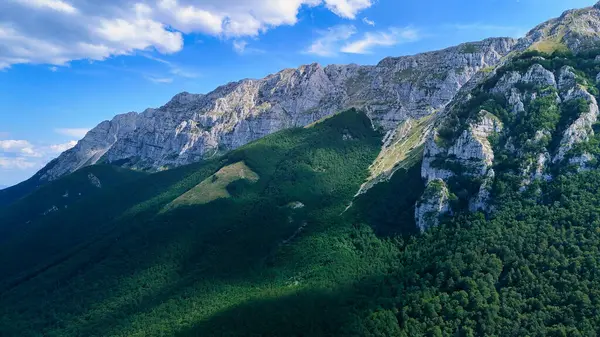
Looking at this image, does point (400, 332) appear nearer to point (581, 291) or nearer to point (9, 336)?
point (581, 291)

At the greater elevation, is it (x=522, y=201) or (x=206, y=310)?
(x=522, y=201)

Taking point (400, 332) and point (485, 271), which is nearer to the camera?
point (400, 332)

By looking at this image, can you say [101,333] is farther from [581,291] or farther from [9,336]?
[581,291]

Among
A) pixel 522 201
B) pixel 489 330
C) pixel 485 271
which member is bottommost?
pixel 489 330

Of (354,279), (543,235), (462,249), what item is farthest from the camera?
(354,279)

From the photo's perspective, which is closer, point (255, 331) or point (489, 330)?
point (489, 330)

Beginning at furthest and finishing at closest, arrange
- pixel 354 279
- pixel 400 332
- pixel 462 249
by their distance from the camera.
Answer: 1. pixel 354 279
2. pixel 462 249
3. pixel 400 332

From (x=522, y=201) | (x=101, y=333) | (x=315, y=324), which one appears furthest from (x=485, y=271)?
(x=101, y=333)

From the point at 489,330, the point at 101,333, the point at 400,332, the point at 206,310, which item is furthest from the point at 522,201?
the point at 101,333

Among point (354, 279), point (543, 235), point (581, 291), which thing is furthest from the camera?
point (354, 279)

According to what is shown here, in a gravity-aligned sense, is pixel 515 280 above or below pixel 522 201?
below
